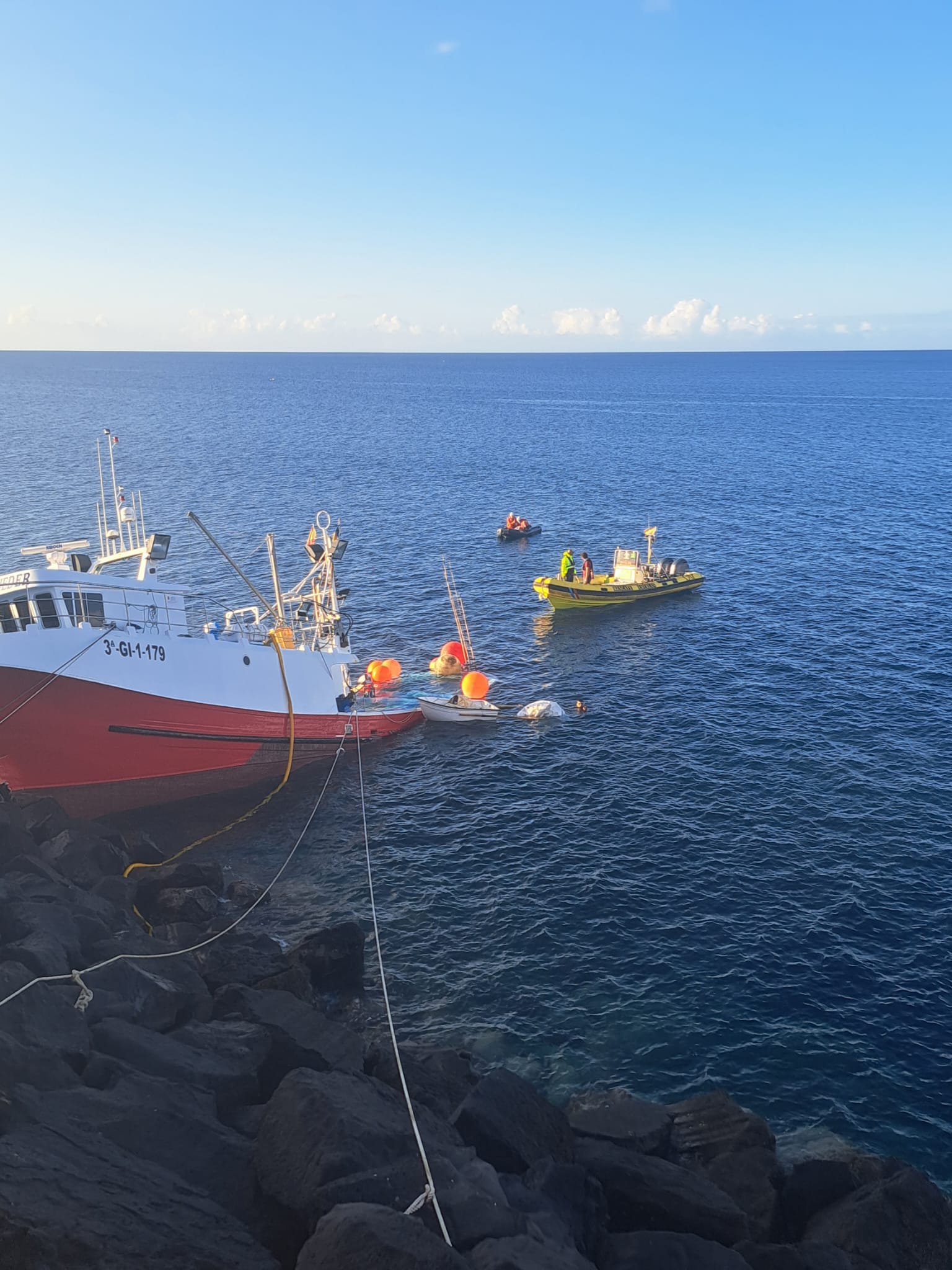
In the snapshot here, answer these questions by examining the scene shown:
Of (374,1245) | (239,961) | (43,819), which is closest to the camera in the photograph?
(374,1245)

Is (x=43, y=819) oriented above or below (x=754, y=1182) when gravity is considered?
above

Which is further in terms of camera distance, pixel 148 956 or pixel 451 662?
pixel 451 662

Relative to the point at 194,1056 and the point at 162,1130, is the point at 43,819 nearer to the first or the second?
the point at 194,1056

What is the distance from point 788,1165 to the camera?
17.9 m

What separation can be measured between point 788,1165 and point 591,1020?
5.60 m

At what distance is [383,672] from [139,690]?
12953 millimetres

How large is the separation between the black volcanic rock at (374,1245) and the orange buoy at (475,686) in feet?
95.2

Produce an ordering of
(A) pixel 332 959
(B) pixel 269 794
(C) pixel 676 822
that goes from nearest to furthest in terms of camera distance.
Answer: (A) pixel 332 959 < (C) pixel 676 822 < (B) pixel 269 794

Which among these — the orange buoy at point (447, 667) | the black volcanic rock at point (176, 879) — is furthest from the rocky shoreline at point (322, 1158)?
the orange buoy at point (447, 667)

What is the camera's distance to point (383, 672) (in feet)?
137

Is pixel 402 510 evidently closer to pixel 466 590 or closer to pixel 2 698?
pixel 466 590

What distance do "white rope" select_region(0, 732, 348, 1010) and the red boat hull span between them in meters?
3.57

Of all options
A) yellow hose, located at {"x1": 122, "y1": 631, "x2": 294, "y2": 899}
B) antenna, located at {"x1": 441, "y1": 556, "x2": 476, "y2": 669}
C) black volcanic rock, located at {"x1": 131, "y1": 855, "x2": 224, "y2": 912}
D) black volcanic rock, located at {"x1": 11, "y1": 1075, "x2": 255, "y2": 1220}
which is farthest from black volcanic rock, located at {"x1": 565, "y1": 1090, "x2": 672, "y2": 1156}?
antenna, located at {"x1": 441, "y1": 556, "x2": 476, "y2": 669}

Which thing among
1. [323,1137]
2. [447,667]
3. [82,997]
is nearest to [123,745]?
[82,997]
